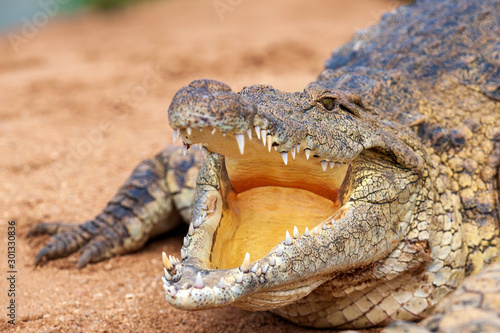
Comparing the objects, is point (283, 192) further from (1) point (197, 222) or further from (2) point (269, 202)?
(1) point (197, 222)

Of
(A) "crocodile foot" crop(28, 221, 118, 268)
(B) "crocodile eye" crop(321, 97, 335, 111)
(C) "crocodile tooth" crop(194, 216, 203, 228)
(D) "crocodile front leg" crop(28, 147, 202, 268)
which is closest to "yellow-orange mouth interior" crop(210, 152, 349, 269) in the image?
(C) "crocodile tooth" crop(194, 216, 203, 228)

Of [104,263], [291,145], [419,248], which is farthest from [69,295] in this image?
[419,248]

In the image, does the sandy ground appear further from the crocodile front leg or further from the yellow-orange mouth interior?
the yellow-orange mouth interior

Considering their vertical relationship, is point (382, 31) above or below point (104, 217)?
above

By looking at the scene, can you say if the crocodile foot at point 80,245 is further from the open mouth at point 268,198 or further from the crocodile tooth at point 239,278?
the crocodile tooth at point 239,278

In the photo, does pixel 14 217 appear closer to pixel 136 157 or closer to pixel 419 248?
pixel 136 157

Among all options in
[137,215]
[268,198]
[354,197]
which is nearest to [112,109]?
[137,215]
